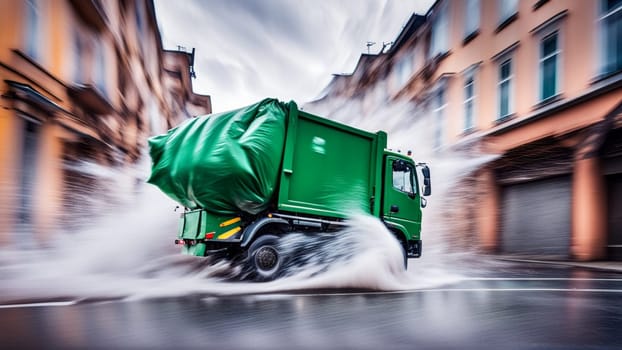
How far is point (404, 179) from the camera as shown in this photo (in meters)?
8.25

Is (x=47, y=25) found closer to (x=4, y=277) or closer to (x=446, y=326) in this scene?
(x=4, y=277)

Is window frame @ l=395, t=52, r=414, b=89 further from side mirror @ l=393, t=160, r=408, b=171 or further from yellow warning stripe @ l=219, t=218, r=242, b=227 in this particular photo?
yellow warning stripe @ l=219, t=218, r=242, b=227

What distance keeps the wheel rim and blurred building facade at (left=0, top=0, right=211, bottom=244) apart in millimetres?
4779

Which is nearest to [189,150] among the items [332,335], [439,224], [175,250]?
[175,250]

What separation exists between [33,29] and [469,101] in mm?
13917

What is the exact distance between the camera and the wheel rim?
20.6 ft

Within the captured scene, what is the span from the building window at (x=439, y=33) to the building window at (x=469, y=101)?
1746 millimetres

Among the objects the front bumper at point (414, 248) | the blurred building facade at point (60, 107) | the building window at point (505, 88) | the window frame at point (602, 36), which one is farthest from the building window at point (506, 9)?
the blurred building facade at point (60, 107)

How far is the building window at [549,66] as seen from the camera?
13258 millimetres

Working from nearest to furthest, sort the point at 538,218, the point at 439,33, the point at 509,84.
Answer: the point at 538,218
the point at 509,84
the point at 439,33

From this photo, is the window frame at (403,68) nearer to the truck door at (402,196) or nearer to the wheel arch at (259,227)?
the truck door at (402,196)

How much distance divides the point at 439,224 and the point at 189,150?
10.4 meters

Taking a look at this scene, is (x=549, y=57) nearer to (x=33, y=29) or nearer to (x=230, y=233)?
(x=230, y=233)

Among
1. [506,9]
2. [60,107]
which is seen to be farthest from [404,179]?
[506,9]
